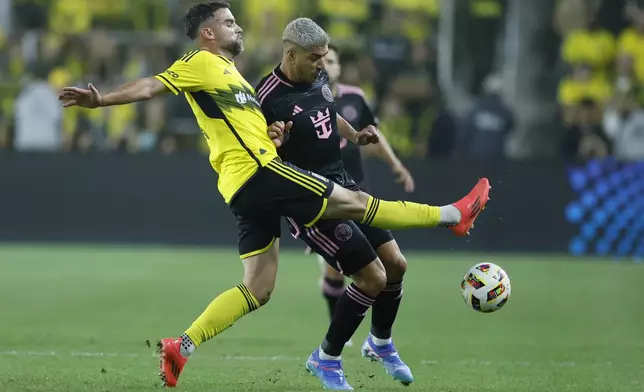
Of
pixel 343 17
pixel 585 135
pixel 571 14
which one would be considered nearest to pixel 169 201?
pixel 343 17

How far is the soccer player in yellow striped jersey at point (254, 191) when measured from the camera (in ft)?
23.0

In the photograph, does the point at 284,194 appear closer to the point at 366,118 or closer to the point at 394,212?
the point at 394,212

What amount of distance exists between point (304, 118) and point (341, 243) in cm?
80

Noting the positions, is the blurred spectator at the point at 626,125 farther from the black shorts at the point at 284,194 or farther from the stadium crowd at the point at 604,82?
the black shorts at the point at 284,194

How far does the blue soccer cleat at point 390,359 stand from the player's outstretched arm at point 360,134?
132 centimetres

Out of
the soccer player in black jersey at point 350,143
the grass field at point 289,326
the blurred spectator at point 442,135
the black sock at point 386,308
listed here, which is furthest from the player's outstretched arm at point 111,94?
the blurred spectator at point 442,135

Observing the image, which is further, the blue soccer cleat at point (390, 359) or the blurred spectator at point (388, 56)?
the blurred spectator at point (388, 56)

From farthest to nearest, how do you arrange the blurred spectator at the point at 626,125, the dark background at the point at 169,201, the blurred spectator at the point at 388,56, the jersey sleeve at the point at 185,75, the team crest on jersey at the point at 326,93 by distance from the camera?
the blurred spectator at the point at 388,56
the blurred spectator at the point at 626,125
the dark background at the point at 169,201
the team crest on jersey at the point at 326,93
the jersey sleeve at the point at 185,75

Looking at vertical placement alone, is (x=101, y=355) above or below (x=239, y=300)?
below

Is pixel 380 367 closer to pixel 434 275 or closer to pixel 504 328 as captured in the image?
pixel 504 328

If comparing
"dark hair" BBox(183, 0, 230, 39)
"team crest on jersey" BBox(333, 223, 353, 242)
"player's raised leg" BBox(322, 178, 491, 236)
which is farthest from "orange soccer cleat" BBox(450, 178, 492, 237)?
"dark hair" BBox(183, 0, 230, 39)

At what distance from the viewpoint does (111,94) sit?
6.59m

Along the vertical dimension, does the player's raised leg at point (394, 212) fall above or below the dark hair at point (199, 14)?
below

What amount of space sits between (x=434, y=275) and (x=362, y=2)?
21.0ft
